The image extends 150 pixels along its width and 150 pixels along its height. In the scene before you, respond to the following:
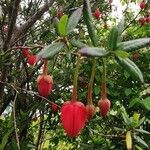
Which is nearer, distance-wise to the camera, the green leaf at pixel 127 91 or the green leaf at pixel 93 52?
the green leaf at pixel 93 52

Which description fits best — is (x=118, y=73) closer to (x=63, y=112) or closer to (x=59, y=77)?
(x=59, y=77)

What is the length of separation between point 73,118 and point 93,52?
0.50 ft

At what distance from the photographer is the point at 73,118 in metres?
0.93

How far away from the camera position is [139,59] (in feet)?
13.9

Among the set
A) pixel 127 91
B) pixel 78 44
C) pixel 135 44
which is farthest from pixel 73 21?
pixel 127 91

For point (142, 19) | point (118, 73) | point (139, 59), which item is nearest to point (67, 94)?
point (118, 73)

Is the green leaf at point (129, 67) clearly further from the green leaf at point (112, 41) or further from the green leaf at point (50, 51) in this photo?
the green leaf at point (50, 51)

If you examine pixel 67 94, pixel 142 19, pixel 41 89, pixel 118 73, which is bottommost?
pixel 41 89

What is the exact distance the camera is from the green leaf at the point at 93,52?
94 cm

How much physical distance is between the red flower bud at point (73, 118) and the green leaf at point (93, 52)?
0.12m

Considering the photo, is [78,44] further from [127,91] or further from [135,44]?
[127,91]

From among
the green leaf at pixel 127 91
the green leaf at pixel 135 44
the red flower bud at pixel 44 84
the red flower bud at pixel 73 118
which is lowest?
the red flower bud at pixel 73 118

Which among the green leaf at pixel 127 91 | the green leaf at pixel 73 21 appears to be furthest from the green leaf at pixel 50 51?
the green leaf at pixel 127 91

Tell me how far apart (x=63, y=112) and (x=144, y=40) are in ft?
1.03
